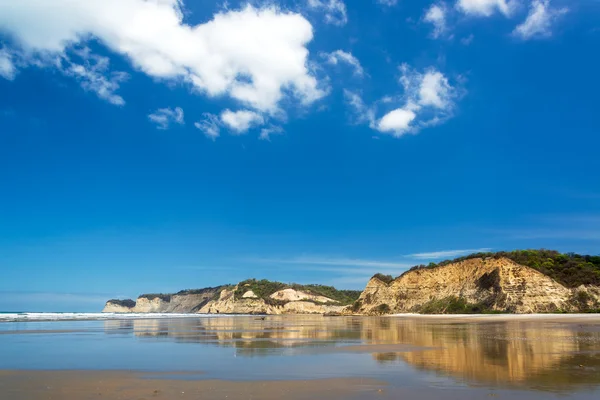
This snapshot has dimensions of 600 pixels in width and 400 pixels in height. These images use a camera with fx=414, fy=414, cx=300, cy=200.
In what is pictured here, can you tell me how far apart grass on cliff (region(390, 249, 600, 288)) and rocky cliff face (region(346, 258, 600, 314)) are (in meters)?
1.42

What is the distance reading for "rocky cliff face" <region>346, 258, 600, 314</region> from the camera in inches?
2114

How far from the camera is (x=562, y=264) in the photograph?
6066cm

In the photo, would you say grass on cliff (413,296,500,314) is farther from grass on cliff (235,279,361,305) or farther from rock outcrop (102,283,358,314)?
grass on cliff (235,279,361,305)

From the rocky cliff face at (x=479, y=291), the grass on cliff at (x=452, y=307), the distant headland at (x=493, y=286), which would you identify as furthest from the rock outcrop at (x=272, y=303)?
the grass on cliff at (x=452, y=307)

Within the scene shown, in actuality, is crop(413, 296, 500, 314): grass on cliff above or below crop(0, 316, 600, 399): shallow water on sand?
below

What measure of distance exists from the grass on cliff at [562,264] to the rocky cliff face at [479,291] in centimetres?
142

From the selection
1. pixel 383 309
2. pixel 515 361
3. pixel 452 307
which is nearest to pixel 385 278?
pixel 383 309

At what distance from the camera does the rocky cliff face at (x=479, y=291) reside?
53688 mm

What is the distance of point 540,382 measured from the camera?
9562 millimetres

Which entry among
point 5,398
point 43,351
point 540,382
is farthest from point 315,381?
point 43,351

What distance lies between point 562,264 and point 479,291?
12193 millimetres

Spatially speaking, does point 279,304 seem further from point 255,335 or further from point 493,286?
point 255,335

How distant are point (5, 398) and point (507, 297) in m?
61.2

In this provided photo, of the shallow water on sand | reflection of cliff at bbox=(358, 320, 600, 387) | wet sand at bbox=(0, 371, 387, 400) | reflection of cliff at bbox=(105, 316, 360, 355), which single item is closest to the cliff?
reflection of cliff at bbox=(105, 316, 360, 355)
